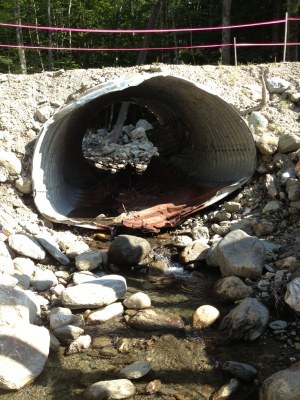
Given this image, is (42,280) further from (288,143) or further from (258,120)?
(258,120)

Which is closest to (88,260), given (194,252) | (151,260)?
(151,260)

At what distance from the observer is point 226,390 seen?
363 centimetres

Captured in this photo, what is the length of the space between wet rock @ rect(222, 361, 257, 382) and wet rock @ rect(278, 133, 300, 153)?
4.25 metres

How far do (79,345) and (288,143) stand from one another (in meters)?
4.69

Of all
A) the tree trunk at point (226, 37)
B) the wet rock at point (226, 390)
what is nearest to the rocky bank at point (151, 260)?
the wet rock at point (226, 390)

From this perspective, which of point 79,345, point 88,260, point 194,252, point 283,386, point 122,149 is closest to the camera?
point 283,386

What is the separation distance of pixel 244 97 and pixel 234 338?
548 cm

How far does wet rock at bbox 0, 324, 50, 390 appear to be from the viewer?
11.9 feet

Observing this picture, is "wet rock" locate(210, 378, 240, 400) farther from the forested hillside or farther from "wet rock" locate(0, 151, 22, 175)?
the forested hillside

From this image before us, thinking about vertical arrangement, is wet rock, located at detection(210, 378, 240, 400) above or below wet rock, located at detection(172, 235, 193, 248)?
above

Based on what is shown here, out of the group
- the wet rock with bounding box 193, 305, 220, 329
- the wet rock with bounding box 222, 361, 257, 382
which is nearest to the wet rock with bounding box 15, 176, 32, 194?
the wet rock with bounding box 193, 305, 220, 329

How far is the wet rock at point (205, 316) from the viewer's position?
4688 mm

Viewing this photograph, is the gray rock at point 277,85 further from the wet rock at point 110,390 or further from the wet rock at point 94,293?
the wet rock at point 110,390

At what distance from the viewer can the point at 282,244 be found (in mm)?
6223
